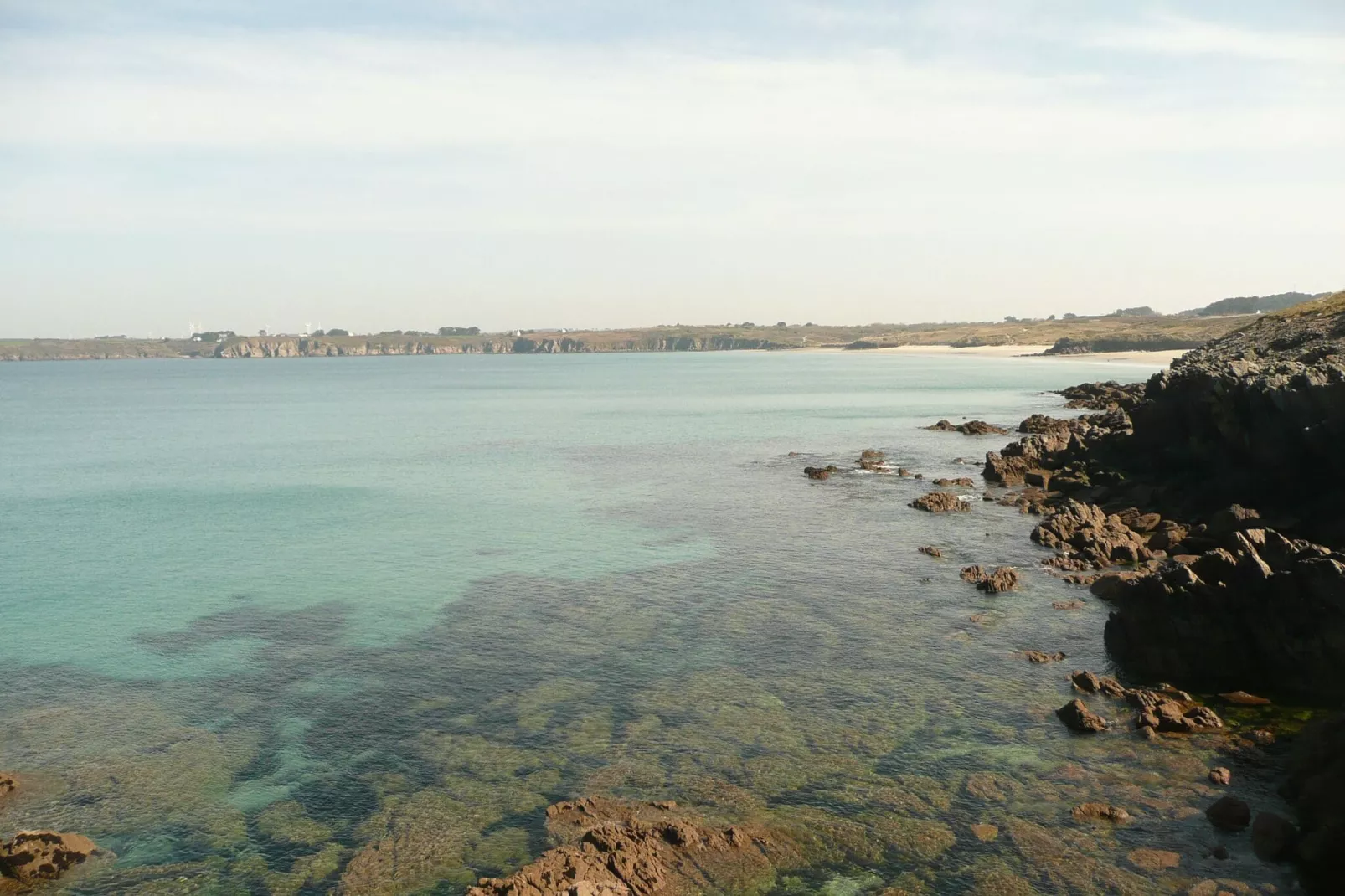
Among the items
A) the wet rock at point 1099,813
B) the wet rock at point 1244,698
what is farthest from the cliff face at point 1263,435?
the wet rock at point 1099,813

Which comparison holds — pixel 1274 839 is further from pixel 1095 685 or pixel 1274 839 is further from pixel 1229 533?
pixel 1229 533

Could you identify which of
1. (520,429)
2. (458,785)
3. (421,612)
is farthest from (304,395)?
(458,785)

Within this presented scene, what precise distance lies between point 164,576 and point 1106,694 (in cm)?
3700

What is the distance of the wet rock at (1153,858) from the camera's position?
663 inches

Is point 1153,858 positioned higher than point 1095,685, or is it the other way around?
point 1095,685

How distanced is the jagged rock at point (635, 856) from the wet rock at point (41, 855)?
8153 millimetres

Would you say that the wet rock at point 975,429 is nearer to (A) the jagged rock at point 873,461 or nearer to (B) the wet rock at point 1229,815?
(A) the jagged rock at point 873,461

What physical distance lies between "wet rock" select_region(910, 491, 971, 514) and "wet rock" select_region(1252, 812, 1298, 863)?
32186mm

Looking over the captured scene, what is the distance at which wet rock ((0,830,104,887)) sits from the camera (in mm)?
17016

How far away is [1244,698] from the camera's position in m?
24.1

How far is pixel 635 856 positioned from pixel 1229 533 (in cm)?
2722

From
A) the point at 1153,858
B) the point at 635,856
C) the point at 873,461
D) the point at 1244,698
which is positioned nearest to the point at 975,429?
the point at 873,461

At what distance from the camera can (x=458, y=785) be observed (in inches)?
803

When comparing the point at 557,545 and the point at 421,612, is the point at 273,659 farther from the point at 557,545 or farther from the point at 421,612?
the point at 557,545
